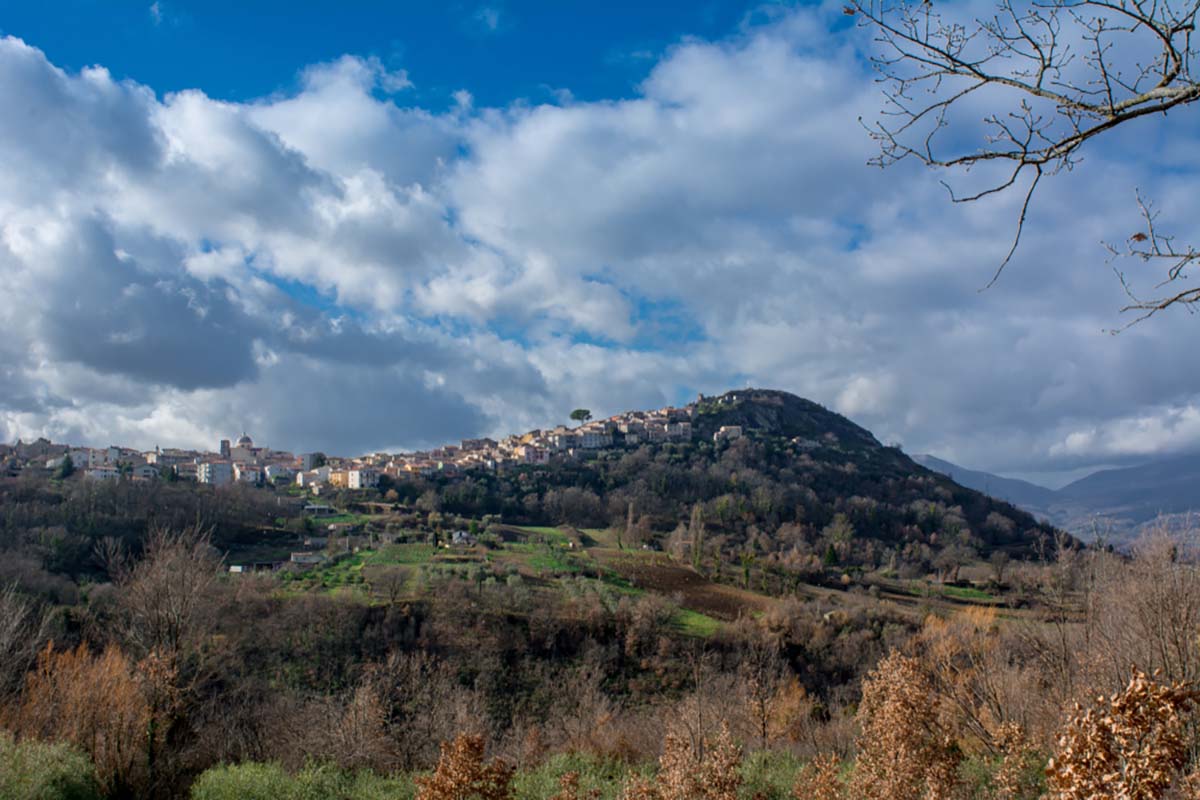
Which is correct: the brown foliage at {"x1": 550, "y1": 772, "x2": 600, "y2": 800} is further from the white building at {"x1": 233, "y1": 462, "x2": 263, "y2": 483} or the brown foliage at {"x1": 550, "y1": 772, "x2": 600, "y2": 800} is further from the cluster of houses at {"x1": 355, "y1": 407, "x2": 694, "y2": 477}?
the white building at {"x1": 233, "y1": 462, "x2": 263, "y2": 483}

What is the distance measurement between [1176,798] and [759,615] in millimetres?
38255

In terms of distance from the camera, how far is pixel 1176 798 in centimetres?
440

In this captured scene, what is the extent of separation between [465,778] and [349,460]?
102893 mm

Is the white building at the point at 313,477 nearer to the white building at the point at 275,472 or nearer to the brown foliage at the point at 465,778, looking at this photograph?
the white building at the point at 275,472

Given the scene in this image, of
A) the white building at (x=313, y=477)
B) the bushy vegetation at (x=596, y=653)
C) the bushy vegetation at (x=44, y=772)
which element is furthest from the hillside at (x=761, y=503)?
the bushy vegetation at (x=44, y=772)

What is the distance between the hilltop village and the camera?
238ft

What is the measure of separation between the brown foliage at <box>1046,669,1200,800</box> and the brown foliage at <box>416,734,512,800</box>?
15.1 feet

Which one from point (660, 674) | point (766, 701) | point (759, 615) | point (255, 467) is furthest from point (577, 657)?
point (255, 467)

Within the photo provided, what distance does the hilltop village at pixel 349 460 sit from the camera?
72.5 metres

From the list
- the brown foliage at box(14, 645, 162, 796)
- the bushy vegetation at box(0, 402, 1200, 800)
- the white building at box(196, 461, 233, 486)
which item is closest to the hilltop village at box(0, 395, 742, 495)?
the white building at box(196, 461, 233, 486)

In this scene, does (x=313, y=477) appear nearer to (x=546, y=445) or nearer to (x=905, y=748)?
(x=546, y=445)

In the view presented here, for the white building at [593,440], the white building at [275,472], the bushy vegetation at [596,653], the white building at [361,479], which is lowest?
the bushy vegetation at [596,653]

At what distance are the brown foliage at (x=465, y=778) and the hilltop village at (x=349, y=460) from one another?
63.7m

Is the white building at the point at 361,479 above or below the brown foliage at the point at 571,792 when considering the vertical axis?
above
